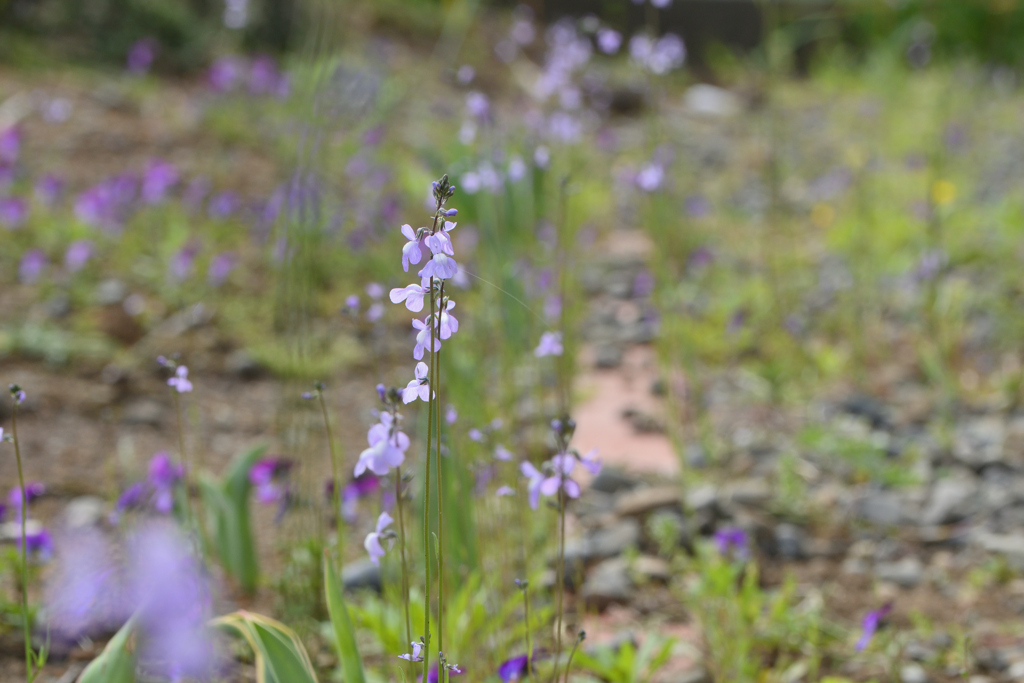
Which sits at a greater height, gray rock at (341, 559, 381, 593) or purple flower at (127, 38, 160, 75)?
purple flower at (127, 38, 160, 75)

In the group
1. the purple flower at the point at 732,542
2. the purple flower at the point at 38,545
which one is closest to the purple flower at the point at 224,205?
the purple flower at the point at 38,545

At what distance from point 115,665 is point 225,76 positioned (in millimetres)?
4813

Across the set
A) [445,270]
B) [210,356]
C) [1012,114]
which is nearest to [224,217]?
[210,356]

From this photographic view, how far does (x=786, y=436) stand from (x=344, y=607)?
202cm

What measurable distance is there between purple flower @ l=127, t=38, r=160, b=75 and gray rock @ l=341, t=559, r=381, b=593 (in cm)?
464

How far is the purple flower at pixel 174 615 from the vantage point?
1229 millimetres

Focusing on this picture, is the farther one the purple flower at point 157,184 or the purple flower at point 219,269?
the purple flower at point 157,184

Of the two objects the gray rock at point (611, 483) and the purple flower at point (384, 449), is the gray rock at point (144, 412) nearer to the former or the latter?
the gray rock at point (611, 483)

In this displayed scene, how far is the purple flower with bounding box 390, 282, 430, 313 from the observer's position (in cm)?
90

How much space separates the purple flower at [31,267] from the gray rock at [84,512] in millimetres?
1377

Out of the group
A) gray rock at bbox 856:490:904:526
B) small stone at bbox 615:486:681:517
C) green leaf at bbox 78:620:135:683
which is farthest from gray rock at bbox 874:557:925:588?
green leaf at bbox 78:620:135:683

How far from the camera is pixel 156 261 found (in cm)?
368

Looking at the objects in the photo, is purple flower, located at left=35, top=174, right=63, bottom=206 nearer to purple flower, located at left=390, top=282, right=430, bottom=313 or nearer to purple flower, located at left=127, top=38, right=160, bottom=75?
purple flower, located at left=127, top=38, right=160, bottom=75

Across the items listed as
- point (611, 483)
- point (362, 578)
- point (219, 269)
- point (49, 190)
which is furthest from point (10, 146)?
point (611, 483)
